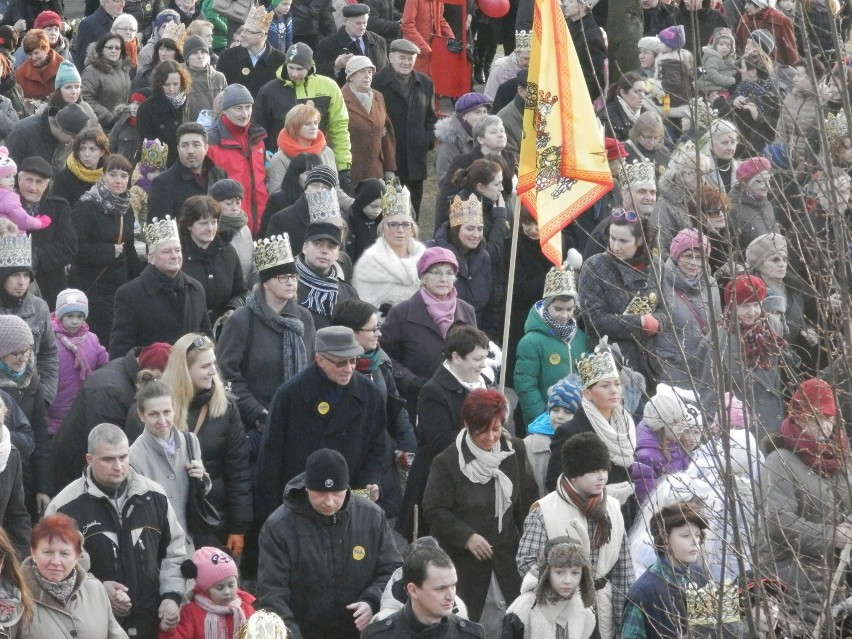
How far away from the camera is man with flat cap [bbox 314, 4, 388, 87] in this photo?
57.9ft

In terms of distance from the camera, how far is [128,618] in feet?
30.0

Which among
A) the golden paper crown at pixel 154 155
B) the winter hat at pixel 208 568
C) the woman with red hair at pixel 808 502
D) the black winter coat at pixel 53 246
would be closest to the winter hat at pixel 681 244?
the woman with red hair at pixel 808 502

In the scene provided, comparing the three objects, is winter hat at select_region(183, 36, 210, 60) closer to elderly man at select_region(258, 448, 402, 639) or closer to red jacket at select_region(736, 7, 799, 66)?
red jacket at select_region(736, 7, 799, 66)

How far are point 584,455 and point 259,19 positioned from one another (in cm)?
849

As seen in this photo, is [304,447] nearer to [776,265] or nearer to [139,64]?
[776,265]

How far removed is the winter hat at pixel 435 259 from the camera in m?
11.7

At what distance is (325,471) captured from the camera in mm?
9008

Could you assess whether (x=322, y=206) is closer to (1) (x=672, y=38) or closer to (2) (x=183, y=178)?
(2) (x=183, y=178)

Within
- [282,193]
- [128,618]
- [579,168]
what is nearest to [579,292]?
[579,168]

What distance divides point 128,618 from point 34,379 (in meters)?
1.83

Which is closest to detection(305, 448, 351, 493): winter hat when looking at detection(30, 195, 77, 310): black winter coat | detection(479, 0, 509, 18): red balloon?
detection(30, 195, 77, 310): black winter coat

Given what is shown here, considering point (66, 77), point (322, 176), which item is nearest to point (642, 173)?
point (322, 176)

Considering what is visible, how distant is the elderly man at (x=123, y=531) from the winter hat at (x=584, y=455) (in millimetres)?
2059

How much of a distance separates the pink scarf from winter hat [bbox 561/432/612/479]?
221 cm
